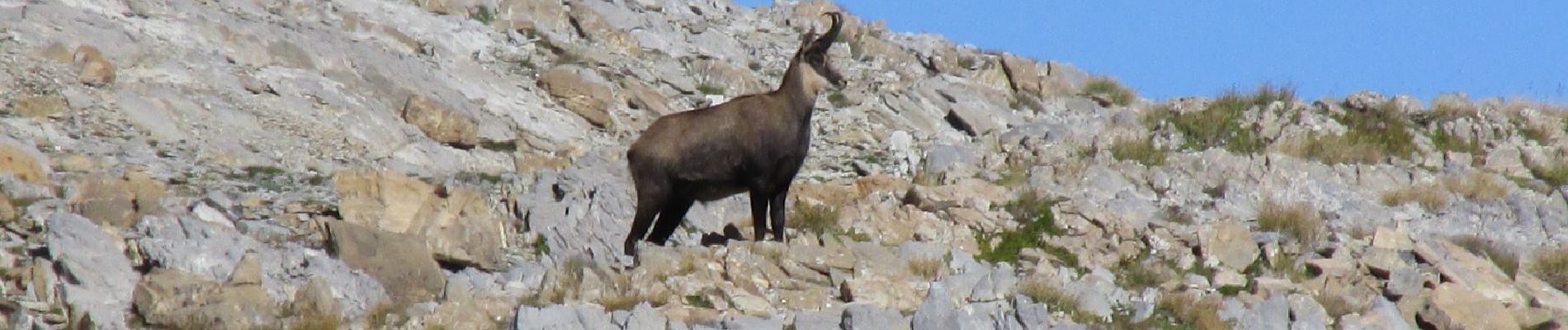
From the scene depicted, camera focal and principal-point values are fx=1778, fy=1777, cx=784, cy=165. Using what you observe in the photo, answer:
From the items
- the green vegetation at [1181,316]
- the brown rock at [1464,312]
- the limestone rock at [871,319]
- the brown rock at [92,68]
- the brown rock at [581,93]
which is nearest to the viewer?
the limestone rock at [871,319]

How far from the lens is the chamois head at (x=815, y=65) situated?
43.0 feet

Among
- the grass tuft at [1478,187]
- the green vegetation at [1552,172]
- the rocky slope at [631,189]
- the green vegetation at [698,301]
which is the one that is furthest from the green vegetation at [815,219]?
the green vegetation at [1552,172]

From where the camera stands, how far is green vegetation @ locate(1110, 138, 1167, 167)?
17.5m

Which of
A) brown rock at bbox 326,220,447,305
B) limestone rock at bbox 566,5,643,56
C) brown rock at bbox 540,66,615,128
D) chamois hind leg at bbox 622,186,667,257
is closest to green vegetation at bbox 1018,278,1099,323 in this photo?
chamois hind leg at bbox 622,186,667,257

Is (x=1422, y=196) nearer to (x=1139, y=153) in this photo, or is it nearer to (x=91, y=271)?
(x=1139, y=153)

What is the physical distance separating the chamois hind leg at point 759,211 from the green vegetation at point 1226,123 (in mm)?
7294

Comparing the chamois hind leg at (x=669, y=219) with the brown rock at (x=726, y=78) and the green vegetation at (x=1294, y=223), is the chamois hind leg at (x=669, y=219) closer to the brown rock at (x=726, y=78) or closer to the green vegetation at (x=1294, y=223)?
the green vegetation at (x=1294, y=223)

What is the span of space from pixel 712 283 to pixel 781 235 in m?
1.25

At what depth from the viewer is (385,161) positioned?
51.6ft

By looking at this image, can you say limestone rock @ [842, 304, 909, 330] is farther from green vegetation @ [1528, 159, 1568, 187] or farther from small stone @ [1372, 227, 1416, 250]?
green vegetation @ [1528, 159, 1568, 187]

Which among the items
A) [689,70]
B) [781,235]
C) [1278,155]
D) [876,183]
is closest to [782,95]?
[781,235]

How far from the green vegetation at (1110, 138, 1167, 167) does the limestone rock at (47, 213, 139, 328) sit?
32.3ft

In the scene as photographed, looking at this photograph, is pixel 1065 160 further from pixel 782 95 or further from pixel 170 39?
pixel 170 39

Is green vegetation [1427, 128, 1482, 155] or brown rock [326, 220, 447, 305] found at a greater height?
green vegetation [1427, 128, 1482, 155]
